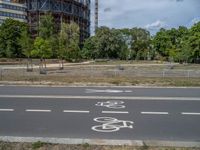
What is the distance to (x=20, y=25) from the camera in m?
85.1

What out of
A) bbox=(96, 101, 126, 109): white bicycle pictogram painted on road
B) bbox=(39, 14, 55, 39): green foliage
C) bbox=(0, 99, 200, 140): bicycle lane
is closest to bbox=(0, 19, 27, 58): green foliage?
bbox=(39, 14, 55, 39): green foliage

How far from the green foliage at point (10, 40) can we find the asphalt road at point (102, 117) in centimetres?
6377

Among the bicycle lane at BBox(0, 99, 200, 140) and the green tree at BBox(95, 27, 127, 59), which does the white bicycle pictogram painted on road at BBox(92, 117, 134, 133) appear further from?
the green tree at BBox(95, 27, 127, 59)

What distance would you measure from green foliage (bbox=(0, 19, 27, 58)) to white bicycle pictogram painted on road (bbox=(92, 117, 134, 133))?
224 feet

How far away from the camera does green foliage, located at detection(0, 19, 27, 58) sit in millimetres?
76750

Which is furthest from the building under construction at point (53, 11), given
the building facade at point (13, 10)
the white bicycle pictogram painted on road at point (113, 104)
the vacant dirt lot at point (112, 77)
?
the white bicycle pictogram painted on road at point (113, 104)

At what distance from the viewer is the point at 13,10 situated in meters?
112

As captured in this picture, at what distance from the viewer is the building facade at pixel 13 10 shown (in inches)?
4249

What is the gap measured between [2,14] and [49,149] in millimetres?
108362

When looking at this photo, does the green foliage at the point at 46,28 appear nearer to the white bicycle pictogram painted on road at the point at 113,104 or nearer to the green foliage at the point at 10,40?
the green foliage at the point at 10,40

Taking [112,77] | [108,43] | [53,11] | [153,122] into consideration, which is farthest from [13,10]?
[153,122]

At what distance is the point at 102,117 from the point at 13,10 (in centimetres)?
10864

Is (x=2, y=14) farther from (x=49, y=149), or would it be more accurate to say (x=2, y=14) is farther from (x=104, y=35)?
(x=49, y=149)

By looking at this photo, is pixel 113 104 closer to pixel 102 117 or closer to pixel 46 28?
pixel 102 117
